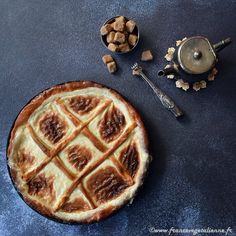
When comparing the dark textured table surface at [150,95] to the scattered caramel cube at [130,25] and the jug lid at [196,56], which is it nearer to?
the scattered caramel cube at [130,25]

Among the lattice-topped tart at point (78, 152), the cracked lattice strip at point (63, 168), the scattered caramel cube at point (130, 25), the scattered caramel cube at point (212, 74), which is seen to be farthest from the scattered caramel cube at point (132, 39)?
the cracked lattice strip at point (63, 168)

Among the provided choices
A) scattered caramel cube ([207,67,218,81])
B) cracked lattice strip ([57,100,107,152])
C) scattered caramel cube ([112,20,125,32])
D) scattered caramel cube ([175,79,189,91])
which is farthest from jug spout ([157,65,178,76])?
cracked lattice strip ([57,100,107,152])

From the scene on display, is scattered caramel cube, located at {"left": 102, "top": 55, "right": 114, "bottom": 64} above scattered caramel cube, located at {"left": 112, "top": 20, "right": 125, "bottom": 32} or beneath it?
beneath

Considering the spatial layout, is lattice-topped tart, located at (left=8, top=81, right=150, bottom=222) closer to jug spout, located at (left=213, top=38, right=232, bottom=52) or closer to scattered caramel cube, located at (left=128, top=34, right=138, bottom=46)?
scattered caramel cube, located at (left=128, top=34, right=138, bottom=46)

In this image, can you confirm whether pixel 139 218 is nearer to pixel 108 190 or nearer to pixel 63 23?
pixel 108 190

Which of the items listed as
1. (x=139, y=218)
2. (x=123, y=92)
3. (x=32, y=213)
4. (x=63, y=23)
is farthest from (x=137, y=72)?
(x=32, y=213)
